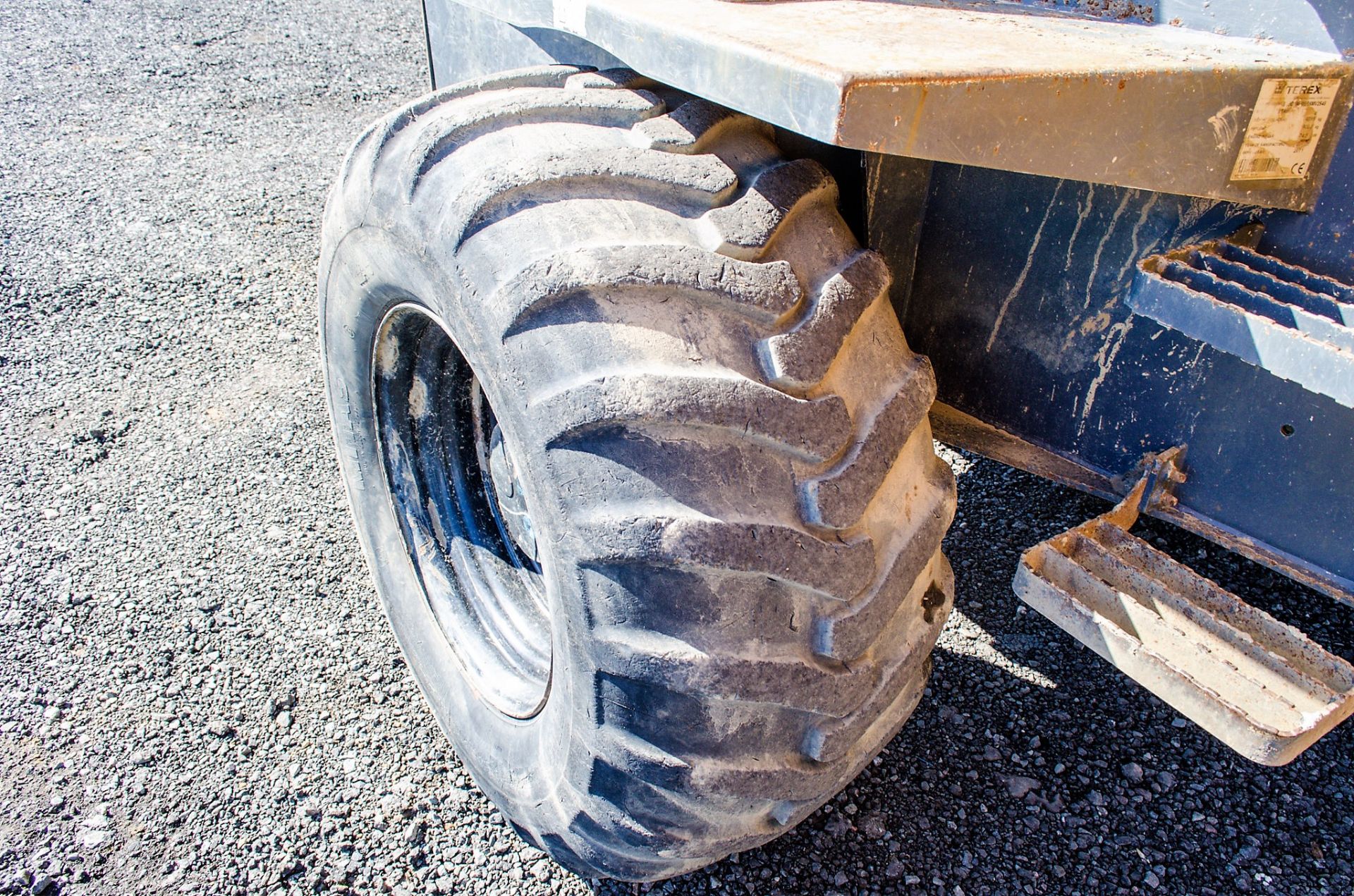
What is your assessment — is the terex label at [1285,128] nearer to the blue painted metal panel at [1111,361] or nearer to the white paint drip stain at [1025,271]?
the blue painted metal panel at [1111,361]

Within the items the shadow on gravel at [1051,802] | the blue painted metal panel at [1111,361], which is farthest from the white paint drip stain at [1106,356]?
the shadow on gravel at [1051,802]

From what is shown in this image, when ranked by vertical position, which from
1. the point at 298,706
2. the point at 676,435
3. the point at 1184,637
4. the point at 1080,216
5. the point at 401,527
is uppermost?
the point at 1080,216

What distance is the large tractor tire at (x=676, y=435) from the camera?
1.15m

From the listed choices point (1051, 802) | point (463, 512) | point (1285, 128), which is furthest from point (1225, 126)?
point (463, 512)

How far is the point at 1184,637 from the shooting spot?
1371 millimetres

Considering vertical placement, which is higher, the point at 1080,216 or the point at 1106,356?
the point at 1080,216

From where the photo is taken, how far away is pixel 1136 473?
1.57 m

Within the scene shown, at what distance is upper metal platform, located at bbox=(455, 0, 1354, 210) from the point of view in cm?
103

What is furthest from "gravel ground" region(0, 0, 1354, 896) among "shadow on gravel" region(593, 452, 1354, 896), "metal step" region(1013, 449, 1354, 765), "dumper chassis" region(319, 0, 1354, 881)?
"metal step" region(1013, 449, 1354, 765)

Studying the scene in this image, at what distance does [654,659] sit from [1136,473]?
869 mm

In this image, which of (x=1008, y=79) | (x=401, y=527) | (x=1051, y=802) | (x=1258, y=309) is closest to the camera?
(x=1008, y=79)

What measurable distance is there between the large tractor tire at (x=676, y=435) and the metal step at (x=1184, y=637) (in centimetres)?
20

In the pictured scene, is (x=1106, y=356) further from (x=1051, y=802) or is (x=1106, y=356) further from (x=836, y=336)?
(x=1051, y=802)

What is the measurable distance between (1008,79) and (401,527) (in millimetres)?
1368
